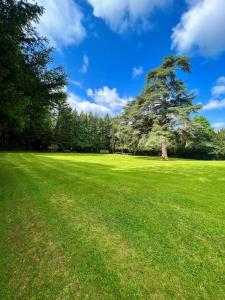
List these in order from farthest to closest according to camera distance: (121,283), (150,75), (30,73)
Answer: (150,75) < (30,73) < (121,283)

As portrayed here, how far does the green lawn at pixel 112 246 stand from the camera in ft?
10.2

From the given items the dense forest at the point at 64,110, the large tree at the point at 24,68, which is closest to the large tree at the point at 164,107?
the dense forest at the point at 64,110

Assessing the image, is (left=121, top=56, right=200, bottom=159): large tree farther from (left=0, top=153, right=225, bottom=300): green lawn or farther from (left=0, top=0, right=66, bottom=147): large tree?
(left=0, top=153, right=225, bottom=300): green lawn

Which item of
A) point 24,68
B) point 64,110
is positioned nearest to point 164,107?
point 64,110

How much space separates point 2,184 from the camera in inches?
372

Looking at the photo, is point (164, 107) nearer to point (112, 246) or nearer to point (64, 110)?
point (64, 110)

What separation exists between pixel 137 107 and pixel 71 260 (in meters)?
28.6

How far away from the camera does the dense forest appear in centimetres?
895

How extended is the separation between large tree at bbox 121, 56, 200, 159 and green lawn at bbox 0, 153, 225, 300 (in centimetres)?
2152

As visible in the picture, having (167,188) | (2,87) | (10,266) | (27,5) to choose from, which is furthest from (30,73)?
(10,266)

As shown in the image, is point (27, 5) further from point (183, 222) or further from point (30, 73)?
point (183, 222)

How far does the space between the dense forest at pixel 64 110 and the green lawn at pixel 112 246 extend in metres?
5.05

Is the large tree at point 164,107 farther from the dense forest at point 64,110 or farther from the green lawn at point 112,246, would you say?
the green lawn at point 112,246

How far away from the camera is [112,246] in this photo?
13.8 ft
